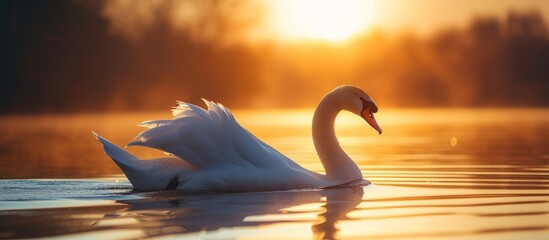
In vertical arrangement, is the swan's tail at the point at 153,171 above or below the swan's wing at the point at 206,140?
below

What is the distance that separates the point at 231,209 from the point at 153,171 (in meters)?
1.88

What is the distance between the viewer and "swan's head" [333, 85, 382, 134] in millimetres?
12438

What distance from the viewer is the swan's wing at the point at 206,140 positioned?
10.8 metres

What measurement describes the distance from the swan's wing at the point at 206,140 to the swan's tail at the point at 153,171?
25cm

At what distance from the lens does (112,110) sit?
56.9 metres

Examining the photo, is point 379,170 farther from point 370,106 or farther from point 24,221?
point 24,221

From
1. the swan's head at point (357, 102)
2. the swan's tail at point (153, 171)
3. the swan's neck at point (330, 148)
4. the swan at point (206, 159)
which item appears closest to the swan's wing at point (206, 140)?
the swan at point (206, 159)

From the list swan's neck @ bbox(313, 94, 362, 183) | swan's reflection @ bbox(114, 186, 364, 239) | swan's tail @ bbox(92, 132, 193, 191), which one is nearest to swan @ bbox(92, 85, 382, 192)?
swan's tail @ bbox(92, 132, 193, 191)

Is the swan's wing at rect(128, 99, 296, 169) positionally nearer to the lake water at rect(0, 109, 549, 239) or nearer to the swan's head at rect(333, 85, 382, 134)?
the lake water at rect(0, 109, 549, 239)

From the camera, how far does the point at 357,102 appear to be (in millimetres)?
12438

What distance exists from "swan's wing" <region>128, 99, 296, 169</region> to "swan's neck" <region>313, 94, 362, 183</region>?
1.20m

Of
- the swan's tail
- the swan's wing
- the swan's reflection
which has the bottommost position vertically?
the swan's reflection

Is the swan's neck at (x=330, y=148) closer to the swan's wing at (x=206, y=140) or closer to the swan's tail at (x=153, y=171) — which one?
the swan's wing at (x=206, y=140)

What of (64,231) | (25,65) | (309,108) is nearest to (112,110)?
(25,65)
